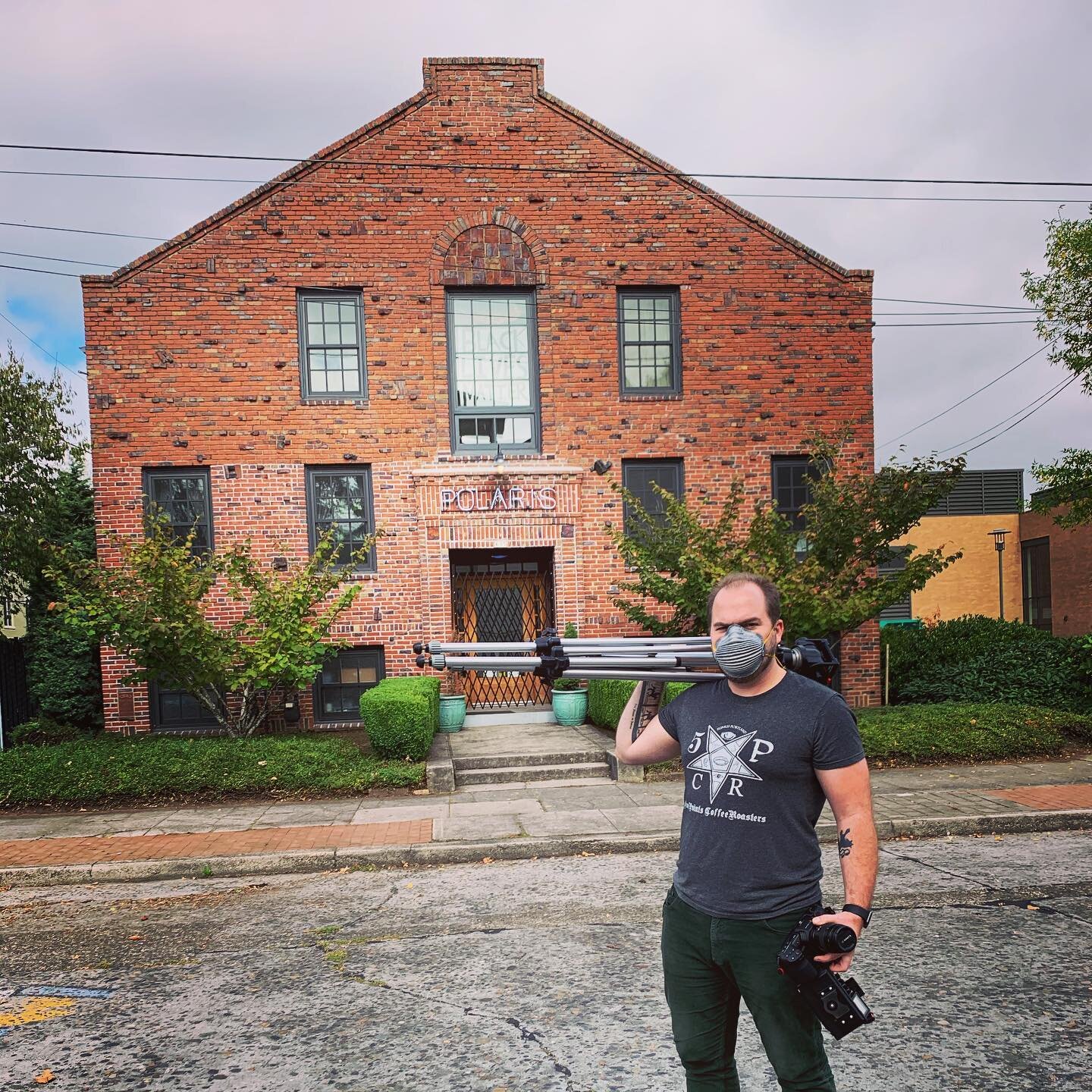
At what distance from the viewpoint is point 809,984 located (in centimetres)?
256

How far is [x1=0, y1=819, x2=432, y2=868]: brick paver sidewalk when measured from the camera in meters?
8.13

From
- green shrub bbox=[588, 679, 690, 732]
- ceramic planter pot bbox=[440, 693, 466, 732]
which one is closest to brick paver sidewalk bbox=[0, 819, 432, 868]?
green shrub bbox=[588, 679, 690, 732]

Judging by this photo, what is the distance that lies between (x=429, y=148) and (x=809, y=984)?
588 inches

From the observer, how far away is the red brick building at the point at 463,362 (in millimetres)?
14570

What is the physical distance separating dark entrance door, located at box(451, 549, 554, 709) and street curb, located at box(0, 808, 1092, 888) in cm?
736

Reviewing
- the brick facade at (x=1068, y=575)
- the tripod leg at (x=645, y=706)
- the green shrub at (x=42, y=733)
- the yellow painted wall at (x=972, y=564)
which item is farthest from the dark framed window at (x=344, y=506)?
the yellow painted wall at (x=972, y=564)

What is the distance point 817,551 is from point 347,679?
7687 millimetres

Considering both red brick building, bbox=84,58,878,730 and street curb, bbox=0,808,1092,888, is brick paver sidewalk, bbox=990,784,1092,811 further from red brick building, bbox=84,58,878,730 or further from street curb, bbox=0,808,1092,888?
red brick building, bbox=84,58,878,730

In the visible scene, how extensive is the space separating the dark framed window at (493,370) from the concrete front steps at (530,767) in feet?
18.0

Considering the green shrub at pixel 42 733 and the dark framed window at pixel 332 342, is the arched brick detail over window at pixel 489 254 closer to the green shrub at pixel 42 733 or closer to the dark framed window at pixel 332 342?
the dark framed window at pixel 332 342

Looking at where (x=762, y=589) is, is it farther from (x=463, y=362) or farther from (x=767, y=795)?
(x=463, y=362)

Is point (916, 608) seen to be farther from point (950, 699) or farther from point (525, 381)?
point (525, 381)

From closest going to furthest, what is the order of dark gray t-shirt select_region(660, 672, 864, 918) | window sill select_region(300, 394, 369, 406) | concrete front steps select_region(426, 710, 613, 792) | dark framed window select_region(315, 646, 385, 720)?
dark gray t-shirt select_region(660, 672, 864, 918)
concrete front steps select_region(426, 710, 613, 792)
window sill select_region(300, 394, 369, 406)
dark framed window select_region(315, 646, 385, 720)

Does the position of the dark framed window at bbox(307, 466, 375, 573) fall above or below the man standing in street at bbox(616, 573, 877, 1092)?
above
